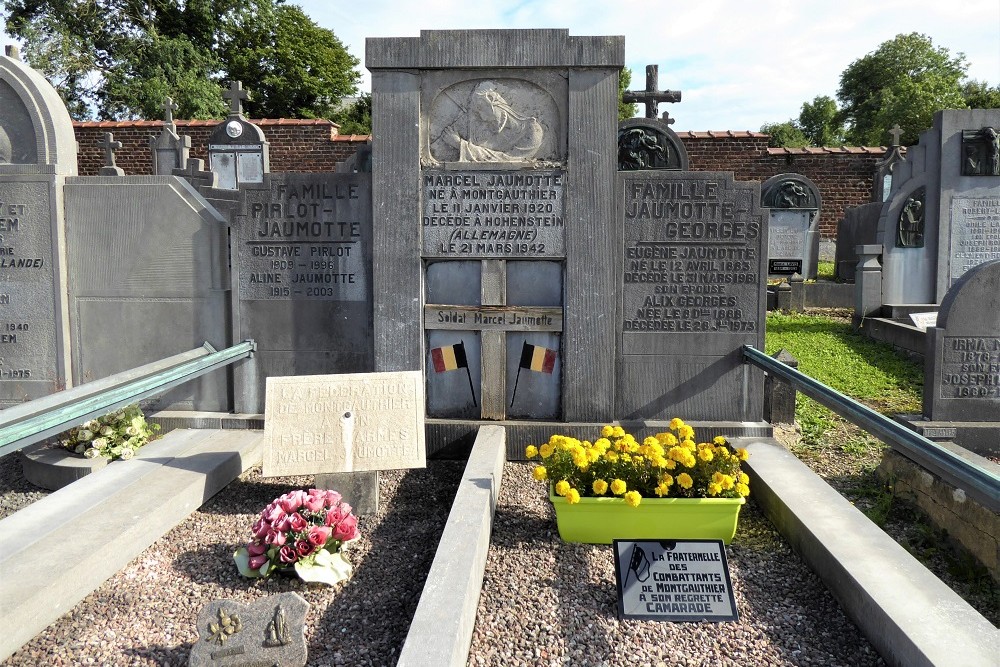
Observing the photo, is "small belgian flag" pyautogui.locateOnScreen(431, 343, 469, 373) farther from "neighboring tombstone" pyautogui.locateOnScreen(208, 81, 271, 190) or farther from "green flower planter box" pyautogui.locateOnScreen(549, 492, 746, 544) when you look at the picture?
"neighboring tombstone" pyautogui.locateOnScreen(208, 81, 271, 190)

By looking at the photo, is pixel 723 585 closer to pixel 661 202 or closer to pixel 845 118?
pixel 661 202

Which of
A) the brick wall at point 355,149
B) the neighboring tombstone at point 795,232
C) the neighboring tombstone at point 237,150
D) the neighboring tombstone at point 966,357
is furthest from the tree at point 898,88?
the neighboring tombstone at point 966,357

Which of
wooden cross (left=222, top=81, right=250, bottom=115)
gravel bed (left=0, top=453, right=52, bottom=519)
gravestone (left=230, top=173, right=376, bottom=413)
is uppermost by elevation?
wooden cross (left=222, top=81, right=250, bottom=115)

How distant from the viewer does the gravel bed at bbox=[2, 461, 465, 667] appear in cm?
269

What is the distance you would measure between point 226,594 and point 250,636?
0.67 meters

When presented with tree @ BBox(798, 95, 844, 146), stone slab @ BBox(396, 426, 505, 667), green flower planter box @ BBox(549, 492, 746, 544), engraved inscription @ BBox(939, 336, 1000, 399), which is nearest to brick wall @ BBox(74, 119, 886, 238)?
engraved inscription @ BBox(939, 336, 1000, 399)

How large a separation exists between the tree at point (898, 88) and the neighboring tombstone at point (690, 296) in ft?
117

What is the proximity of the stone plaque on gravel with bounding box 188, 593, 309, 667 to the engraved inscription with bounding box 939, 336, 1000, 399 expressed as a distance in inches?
176

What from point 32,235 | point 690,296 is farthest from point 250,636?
point 32,235

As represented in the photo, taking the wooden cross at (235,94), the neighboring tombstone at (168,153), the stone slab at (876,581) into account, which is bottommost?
the stone slab at (876,581)

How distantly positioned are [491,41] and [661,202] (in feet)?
4.97

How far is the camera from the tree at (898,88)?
3506 cm

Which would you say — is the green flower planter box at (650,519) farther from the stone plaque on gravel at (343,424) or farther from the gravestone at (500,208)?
the gravestone at (500,208)

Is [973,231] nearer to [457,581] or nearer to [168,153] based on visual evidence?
[457,581]
